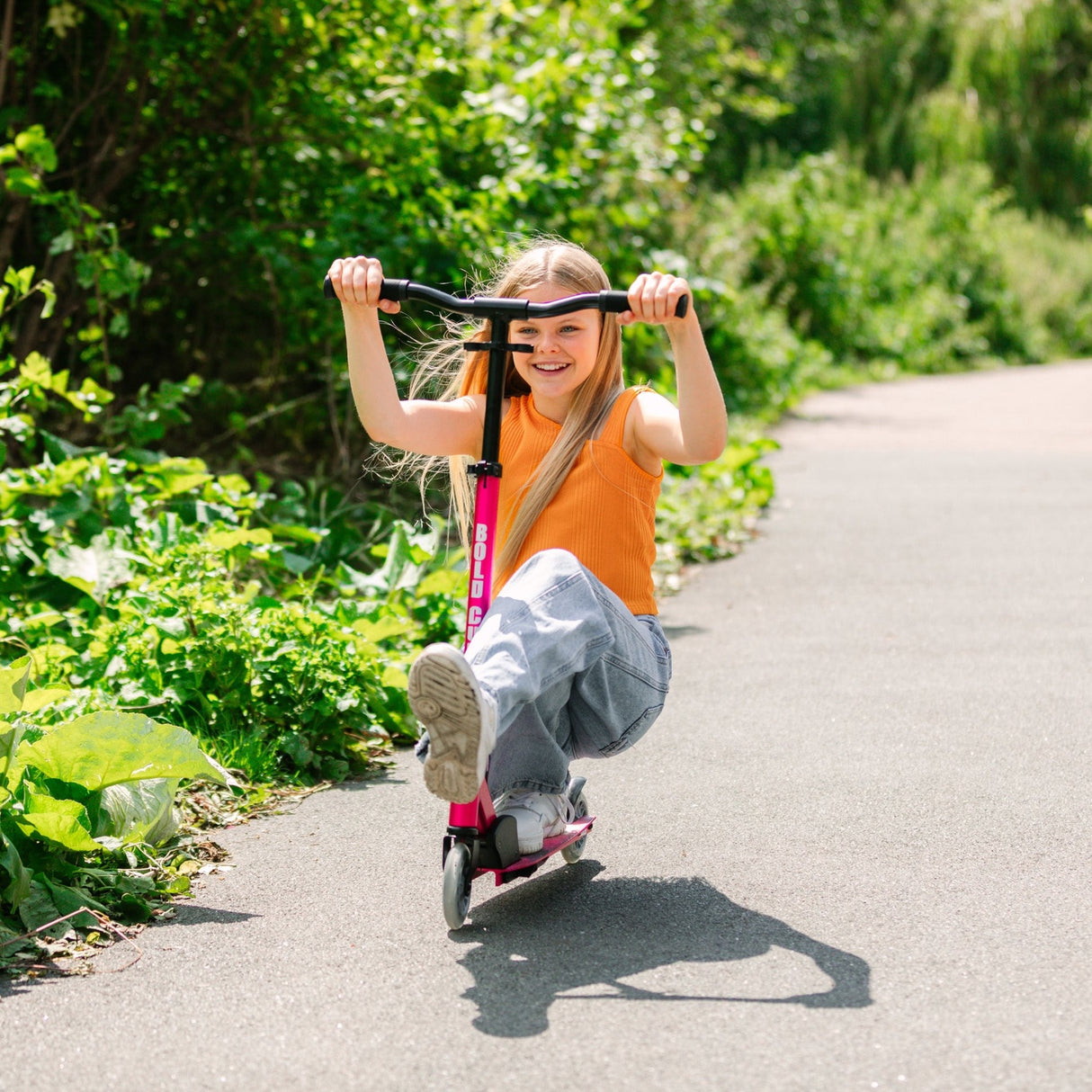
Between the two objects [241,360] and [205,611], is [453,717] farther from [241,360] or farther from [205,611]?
[241,360]

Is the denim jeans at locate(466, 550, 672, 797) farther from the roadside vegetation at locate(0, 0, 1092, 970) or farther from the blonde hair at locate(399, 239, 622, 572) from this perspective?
the roadside vegetation at locate(0, 0, 1092, 970)

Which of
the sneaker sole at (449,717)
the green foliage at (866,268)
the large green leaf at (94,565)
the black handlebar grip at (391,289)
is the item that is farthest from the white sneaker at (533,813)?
the green foliage at (866,268)

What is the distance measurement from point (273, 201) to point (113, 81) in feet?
3.30

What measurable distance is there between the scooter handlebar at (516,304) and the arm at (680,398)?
0.10 feet

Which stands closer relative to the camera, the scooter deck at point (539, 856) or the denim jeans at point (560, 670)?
the denim jeans at point (560, 670)

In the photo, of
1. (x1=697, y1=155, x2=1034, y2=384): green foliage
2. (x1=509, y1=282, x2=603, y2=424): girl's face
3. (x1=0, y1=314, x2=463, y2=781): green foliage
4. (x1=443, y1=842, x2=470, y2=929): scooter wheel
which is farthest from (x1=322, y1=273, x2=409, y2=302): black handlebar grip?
(x1=697, y1=155, x2=1034, y2=384): green foliage

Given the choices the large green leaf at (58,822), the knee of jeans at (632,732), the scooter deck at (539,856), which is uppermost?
the knee of jeans at (632,732)

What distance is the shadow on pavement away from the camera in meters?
2.61

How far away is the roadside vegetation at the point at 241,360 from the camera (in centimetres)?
363

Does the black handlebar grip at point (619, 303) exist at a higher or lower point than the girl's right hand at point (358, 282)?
lower

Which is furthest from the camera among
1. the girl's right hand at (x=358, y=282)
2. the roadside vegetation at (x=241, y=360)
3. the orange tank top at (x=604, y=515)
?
the roadside vegetation at (x=241, y=360)

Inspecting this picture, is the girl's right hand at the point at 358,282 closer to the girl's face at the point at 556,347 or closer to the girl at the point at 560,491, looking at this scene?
the girl at the point at 560,491

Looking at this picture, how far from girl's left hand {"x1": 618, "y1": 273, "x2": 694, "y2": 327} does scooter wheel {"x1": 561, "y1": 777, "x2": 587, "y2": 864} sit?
1168 millimetres

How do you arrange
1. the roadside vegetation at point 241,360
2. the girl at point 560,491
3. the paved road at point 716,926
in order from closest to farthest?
the paved road at point 716,926 → the girl at point 560,491 → the roadside vegetation at point 241,360
